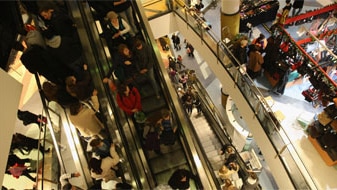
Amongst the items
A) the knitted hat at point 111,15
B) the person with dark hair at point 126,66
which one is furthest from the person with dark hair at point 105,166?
the knitted hat at point 111,15

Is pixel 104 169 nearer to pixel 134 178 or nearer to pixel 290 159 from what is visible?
pixel 134 178

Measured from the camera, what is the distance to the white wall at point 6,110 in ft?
16.2

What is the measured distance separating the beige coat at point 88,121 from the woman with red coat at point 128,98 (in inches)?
24.4

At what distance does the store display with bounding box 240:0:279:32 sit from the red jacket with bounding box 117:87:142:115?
24.3 ft

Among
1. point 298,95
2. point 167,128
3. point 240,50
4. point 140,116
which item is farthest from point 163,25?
point 167,128

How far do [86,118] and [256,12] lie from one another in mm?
8391

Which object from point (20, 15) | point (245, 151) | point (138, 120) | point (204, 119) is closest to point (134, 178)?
point (138, 120)

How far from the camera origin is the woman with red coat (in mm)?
5312

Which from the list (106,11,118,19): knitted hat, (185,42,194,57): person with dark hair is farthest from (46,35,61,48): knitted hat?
(185,42,194,57): person with dark hair

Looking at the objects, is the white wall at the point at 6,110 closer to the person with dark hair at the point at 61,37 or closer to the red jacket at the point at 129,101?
the person with dark hair at the point at 61,37

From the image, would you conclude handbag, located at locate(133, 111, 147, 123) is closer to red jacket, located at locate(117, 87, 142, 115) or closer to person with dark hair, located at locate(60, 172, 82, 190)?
red jacket, located at locate(117, 87, 142, 115)

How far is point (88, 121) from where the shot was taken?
19.1 feet

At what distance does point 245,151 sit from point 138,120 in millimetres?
5019

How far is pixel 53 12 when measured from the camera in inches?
224
